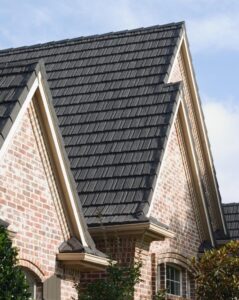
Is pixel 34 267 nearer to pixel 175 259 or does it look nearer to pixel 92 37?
pixel 175 259

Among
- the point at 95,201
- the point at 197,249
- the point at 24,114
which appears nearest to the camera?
the point at 24,114

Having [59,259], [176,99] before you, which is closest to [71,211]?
[59,259]

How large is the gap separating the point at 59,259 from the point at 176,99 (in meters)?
5.59

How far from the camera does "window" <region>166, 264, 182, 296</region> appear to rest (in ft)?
53.0

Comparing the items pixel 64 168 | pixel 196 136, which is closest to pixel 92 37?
pixel 196 136

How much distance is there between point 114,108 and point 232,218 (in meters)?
8.64

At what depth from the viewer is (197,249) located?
17.9 meters

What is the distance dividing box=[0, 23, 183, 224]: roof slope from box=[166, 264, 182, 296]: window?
2.65m

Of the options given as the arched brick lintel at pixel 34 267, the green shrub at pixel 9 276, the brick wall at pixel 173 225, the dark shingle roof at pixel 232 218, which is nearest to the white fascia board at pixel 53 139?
the arched brick lintel at pixel 34 267

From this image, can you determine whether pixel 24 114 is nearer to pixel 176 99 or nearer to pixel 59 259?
pixel 59 259

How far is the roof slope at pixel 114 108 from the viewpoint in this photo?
48.1 ft

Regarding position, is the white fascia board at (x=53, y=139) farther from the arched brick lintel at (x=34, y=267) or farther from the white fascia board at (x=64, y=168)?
the arched brick lintel at (x=34, y=267)

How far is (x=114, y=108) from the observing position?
55.7 feet

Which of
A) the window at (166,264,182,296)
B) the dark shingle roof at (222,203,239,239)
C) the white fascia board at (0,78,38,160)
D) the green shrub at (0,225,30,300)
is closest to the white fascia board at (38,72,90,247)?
the white fascia board at (0,78,38,160)
